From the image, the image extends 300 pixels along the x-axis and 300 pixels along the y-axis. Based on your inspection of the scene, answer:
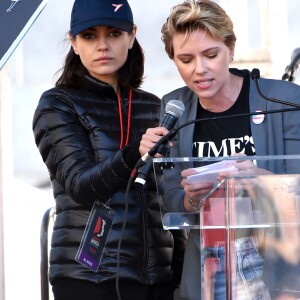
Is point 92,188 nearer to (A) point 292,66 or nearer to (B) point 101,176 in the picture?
(B) point 101,176

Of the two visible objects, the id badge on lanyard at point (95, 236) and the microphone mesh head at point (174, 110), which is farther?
the id badge on lanyard at point (95, 236)

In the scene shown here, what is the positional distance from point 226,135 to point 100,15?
63 centimetres

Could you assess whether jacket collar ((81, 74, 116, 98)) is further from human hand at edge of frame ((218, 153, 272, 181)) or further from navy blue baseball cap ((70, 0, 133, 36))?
human hand at edge of frame ((218, 153, 272, 181))

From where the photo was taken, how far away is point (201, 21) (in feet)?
9.30

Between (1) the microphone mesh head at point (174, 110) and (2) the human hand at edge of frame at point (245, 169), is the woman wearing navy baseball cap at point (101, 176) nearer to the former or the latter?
(1) the microphone mesh head at point (174, 110)

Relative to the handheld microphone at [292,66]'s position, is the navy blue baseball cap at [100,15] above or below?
above

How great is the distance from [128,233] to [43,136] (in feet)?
1.37

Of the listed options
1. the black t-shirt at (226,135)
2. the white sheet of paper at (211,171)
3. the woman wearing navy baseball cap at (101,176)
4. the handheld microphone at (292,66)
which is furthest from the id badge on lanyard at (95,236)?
the handheld microphone at (292,66)

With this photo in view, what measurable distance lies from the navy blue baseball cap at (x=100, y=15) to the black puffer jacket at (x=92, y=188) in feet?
0.60

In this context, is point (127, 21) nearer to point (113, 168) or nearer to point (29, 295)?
point (113, 168)

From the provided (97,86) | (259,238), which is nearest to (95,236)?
(97,86)

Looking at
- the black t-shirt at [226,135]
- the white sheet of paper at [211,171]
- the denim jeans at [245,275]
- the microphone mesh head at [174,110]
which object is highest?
the microphone mesh head at [174,110]

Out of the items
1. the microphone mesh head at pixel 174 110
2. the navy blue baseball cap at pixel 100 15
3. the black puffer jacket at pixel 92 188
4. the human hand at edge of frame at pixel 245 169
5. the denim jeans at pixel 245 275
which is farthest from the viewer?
the navy blue baseball cap at pixel 100 15

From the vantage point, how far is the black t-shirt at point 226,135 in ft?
9.29
